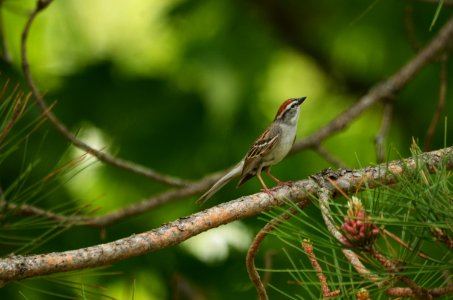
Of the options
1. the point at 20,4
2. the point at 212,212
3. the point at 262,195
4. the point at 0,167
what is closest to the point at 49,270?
the point at 212,212

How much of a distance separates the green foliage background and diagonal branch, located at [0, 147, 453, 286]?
293 cm

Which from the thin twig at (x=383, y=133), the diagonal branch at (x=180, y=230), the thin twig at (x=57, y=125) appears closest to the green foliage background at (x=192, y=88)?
the thin twig at (x=383, y=133)

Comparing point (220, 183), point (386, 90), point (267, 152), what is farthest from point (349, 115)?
point (220, 183)

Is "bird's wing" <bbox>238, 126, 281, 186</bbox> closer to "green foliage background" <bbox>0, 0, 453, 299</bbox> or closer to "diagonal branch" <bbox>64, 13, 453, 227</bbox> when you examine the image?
"diagonal branch" <bbox>64, 13, 453, 227</bbox>

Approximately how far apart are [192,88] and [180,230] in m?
4.04

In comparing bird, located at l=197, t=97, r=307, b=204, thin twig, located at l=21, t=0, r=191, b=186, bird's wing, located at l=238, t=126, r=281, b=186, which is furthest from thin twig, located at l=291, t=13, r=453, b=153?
thin twig, located at l=21, t=0, r=191, b=186

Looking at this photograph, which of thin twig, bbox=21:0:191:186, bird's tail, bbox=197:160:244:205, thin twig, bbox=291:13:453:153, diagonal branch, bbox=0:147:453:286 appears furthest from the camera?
thin twig, bbox=291:13:453:153

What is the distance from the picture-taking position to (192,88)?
7.06 m

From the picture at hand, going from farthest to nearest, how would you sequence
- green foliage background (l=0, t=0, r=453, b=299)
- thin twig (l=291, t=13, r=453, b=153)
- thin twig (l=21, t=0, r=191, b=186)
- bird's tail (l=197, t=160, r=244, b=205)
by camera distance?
green foliage background (l=0, t=0, r=453, b=299), thin twig (l=291, t=13, r=453, b=153), bird's tail (l=197, t=160, r=244, b=205), thin twig (l=21, t=0, r=191, b=186)

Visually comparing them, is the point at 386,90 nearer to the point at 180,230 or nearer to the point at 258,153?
the point at 258,153

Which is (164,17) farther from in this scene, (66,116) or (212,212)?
(212,212)

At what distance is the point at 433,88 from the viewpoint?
7.22 metres

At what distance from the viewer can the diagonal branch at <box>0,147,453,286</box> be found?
110 inches

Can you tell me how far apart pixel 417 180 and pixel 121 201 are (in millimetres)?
4272
